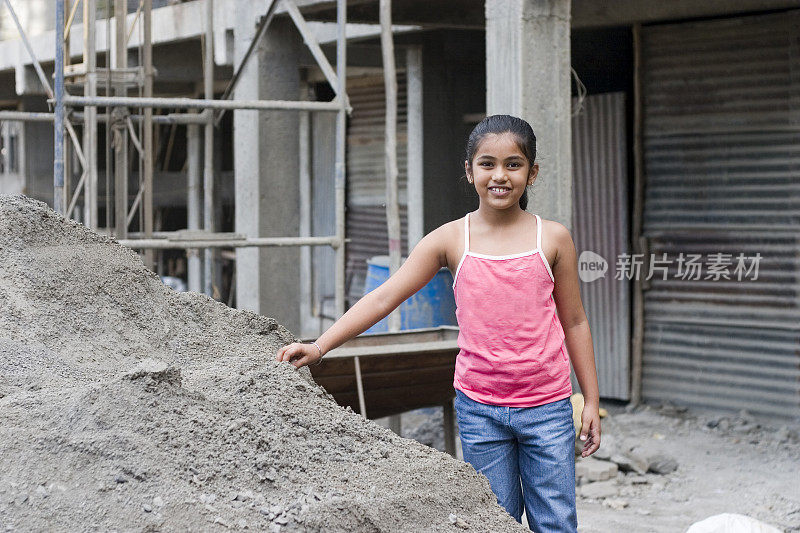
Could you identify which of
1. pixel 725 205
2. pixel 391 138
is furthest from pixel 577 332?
pixel 725 205

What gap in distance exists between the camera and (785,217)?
23.1 feet

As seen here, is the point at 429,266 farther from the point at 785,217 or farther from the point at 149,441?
the point at 785,217

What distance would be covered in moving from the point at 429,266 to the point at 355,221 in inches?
284

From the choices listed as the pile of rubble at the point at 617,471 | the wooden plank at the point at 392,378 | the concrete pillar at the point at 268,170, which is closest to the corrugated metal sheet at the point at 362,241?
the concrete pillar at the point at 268,170

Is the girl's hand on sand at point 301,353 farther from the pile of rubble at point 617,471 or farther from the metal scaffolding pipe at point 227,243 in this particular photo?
the pile of rubble at point 617,471

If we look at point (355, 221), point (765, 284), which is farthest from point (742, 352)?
point (355, 221)

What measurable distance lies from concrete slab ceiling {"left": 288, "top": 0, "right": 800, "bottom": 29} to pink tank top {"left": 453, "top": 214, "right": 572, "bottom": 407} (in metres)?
4.33

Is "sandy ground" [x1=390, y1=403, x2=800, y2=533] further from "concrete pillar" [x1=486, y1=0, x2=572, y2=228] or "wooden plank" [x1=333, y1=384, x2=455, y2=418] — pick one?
"concrete pillar" [x1=486, y1=0, x2=572, y2=228]

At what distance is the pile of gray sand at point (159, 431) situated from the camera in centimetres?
196

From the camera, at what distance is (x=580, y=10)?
669cm

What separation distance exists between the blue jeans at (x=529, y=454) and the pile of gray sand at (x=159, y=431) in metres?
0.25

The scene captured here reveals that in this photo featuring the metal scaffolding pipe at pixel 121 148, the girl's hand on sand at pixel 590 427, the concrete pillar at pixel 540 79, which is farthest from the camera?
the metal scaffolding pipe at pixel 121 148

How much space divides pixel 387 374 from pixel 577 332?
232 centimetres

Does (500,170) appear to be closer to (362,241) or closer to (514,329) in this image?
(514,329)
